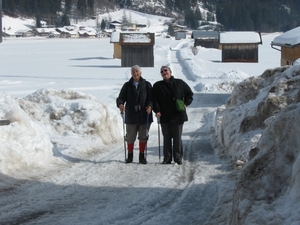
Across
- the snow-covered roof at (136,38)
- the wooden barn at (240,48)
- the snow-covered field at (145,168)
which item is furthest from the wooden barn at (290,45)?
the wooden barn at (240,48)

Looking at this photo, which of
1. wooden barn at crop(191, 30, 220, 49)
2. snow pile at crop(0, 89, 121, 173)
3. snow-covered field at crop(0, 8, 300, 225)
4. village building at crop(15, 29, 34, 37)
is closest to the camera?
snow-covered field at crop(0, 8, 300, 225)

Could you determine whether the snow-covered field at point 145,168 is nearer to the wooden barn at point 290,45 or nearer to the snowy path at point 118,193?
the snowy path at point 118,193

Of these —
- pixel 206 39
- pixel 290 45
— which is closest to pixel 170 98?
pixel 290 45

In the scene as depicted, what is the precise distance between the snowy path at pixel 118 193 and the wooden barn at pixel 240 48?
43.9 meters

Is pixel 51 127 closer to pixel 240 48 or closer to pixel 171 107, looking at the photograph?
pixel 171 107

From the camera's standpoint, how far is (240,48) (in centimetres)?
5297

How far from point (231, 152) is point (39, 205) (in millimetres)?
→ 3429

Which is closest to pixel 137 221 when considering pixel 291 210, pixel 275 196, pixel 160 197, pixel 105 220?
pixel 105 220

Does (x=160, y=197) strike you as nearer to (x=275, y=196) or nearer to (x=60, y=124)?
(x=275, y=196)

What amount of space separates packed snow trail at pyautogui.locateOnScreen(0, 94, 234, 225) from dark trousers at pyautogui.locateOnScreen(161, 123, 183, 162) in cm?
18

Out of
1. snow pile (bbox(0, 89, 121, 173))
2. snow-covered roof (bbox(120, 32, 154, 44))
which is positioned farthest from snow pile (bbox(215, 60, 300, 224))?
snow-covered roof (bbox(120, 32, 154, 44))

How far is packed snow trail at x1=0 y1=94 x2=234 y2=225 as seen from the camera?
5.27m

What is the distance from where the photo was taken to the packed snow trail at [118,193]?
527 centimetres

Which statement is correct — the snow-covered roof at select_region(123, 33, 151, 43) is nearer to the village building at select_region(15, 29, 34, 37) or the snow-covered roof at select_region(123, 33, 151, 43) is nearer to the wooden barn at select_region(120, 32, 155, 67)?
the wooden barn at select_region(120, 32, 155, 67)
